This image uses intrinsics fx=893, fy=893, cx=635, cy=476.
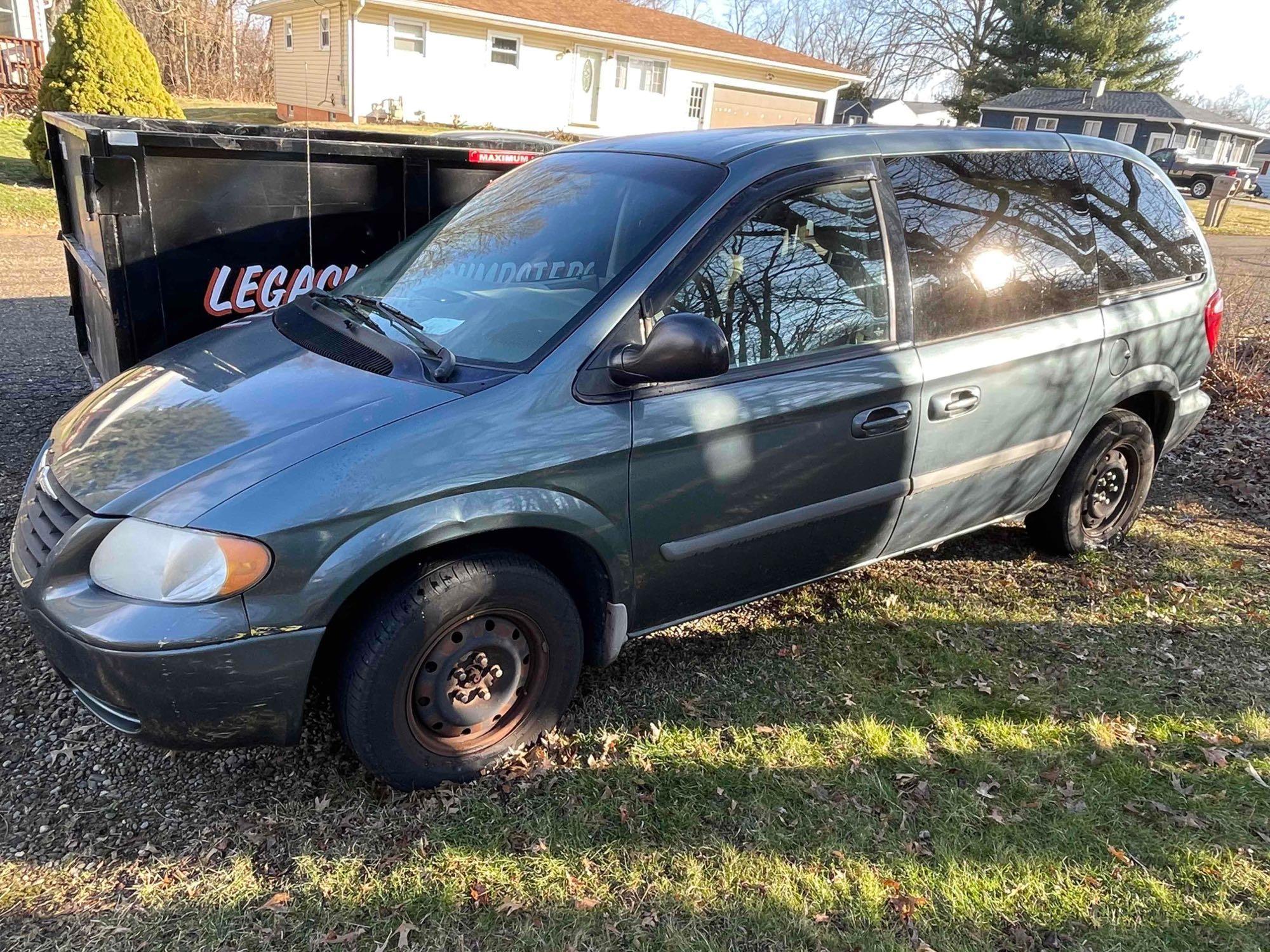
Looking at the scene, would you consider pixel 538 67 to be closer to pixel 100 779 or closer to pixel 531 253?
pixel 531 253

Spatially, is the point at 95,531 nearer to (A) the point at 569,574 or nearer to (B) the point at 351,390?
(B) the point at 351,390

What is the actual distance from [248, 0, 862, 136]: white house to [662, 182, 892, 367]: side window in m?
20.1

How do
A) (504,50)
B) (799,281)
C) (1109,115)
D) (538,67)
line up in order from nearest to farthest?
(799,281) → (504,50) → (538,67) → (1109,115)

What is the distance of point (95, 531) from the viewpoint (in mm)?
2373

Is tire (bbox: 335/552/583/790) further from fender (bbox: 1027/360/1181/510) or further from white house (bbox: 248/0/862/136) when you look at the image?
white house (bbox: 248/0/862/136)

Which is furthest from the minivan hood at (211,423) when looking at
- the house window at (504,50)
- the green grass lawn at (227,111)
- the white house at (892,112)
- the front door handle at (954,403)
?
the white house at (892,112)

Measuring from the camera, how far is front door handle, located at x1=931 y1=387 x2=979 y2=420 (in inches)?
131

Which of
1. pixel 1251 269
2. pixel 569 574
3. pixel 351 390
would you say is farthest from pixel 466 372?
pixel 1251 269

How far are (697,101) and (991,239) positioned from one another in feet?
92.6

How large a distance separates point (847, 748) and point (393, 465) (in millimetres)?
1844

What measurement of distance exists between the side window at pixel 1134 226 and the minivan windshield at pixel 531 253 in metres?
2.01

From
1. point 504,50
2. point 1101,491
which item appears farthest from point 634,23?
point 1101,491

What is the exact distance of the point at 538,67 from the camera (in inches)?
1003

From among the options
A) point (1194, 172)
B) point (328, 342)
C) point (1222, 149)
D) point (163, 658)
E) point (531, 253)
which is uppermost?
point (1222, 149)
